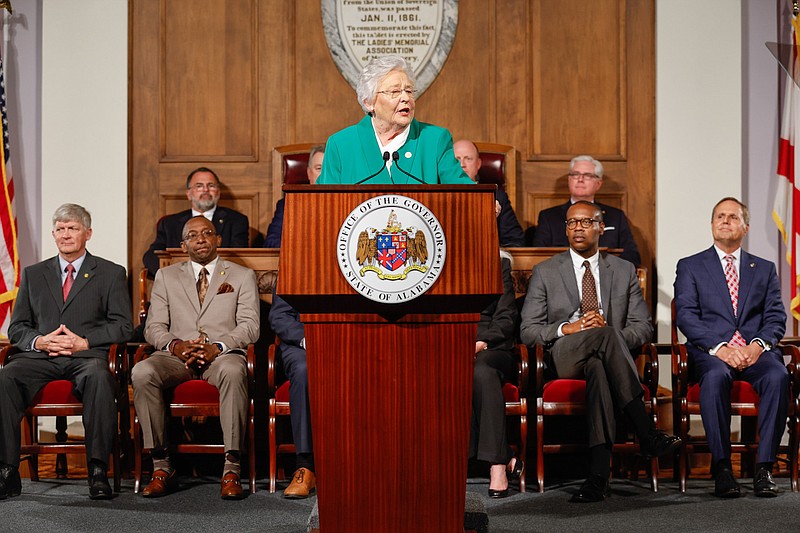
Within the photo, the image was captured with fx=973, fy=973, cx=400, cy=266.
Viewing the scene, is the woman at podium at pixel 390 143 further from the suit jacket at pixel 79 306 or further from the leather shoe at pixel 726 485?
the suit jacket at pixel 79 306

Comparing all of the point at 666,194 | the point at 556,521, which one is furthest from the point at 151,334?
the point at 666,194

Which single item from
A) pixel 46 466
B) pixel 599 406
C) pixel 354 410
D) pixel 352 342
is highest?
pixel 352 342

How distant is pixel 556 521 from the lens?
381cm

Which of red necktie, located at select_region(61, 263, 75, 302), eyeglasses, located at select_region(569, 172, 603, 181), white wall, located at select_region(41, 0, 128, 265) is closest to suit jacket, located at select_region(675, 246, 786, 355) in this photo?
eyeglasses, located at select_region(569, 172, 603, 181)

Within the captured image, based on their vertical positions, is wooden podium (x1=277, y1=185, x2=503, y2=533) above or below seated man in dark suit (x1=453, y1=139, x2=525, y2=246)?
below

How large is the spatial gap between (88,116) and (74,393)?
7.46ft

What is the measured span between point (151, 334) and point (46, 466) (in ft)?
3.75

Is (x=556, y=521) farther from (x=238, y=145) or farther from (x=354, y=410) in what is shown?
(x=238, y=145)

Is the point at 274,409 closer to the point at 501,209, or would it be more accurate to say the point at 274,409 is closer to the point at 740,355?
the point at 501,209

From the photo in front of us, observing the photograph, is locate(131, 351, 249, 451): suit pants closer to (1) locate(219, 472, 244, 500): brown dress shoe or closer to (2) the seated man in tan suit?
(2) the seated man in tan suit

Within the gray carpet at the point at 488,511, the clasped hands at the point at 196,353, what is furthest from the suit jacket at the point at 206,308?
the gray carpet at the point at 488,511

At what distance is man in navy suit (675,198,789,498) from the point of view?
4461 mm

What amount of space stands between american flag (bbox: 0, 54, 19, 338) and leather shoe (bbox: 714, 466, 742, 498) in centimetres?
403

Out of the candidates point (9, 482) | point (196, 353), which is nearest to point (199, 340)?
point (196, 353)
